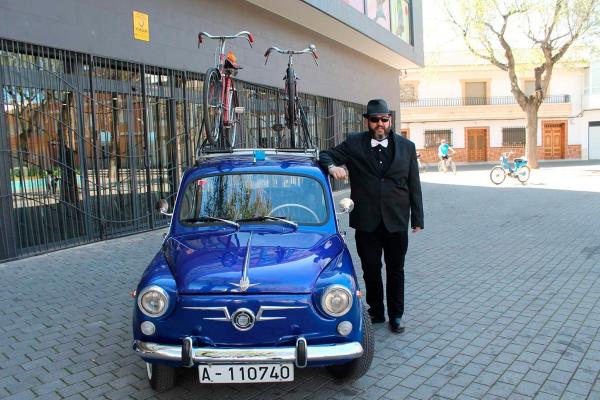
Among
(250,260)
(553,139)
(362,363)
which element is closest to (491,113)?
(553,139)

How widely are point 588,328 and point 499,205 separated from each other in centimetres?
982

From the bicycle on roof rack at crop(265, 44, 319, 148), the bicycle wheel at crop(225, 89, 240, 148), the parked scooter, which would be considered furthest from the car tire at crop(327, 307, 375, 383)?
the parked scooter

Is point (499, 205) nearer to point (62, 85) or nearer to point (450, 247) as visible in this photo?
point (450, 247)

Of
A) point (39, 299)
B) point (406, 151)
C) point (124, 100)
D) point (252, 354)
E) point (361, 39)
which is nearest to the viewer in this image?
Answer: point (252, 354)

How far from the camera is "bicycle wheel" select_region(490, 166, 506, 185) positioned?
20484mm

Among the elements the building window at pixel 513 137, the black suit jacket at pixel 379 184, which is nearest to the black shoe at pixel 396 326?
the black suit jacket at pixel 379 184

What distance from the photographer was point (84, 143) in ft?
28.8

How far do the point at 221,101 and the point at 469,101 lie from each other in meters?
38.2

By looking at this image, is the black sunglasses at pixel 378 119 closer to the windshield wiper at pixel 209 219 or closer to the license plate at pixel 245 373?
the windshield wiper at pixel 209 219

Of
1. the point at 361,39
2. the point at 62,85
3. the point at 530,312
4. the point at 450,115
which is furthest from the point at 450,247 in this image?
the point at 450,115

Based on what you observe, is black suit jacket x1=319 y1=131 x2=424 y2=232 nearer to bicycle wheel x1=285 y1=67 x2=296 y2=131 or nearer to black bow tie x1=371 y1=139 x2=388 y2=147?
black bow tie x1=371 y1=139 x2=388 y2=147

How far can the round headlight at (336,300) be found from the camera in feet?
10.8

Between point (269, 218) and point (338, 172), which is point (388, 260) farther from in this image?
point (269, 218)

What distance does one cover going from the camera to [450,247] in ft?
28.9
